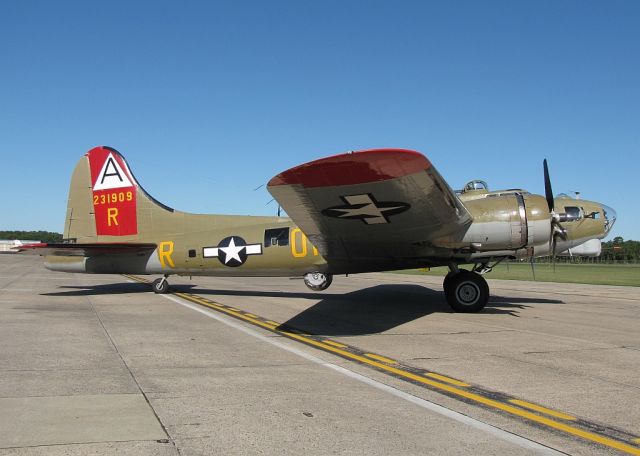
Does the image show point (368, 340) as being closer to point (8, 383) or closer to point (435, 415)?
point (435, 415)

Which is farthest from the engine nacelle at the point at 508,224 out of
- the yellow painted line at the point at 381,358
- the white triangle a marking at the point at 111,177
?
the white triangle a marking at the point at 111,177

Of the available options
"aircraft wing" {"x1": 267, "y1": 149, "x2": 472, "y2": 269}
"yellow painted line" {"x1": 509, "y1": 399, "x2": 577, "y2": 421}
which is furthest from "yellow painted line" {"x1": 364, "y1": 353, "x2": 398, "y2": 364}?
"aircraft wing" {"x1": 267, "y1": 149, "x2": 472, "y2": 269}

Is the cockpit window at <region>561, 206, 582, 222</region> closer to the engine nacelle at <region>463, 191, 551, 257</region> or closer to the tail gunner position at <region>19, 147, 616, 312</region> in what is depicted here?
the tail gunner position at <region>19, 147, 616, 312</region>

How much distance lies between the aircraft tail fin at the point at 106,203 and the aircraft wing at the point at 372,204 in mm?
8864

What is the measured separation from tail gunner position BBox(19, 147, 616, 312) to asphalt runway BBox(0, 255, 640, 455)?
205 cm

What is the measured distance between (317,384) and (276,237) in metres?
10.6

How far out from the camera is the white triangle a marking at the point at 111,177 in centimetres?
2069

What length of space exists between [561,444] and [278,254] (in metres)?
12.8

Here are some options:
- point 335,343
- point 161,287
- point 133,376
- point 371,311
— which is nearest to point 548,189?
point 371,311

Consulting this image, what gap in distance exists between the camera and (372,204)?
10.5 meters

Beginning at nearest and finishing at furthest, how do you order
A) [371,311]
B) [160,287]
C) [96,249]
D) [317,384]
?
[317,384], [371,311], [96,249], [160,287]

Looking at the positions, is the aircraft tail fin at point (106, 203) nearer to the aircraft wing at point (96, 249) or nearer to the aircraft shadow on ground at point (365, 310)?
the aircraft wing at point (96, 249)

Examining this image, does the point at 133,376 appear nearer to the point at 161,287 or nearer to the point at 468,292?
the point at 468,292

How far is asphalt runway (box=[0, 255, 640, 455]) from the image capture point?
4500 mm
